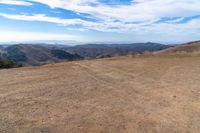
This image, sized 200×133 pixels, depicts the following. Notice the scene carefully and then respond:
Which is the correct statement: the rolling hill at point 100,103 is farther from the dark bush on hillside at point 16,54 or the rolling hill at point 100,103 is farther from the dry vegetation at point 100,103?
the dark bush on hillside at point 16,54

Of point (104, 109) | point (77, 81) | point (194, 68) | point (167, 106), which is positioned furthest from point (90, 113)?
point (194, 68)

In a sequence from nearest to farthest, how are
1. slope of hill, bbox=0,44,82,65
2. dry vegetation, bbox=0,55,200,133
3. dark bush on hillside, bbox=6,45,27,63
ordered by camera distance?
dry vegetation, bbox=0,55,200,133, dark bush on hillside, bbox=6,45,27,63, slope of hill, bbox=0,44,82,65

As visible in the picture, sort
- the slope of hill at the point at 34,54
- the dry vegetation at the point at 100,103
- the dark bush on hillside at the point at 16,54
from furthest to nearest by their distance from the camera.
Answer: the slope of hill at the point at 34,54
the dark bush on hillside at the point at 16,54
the dry vegetation at the point at 100,103

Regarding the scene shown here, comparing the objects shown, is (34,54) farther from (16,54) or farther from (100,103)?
(100,103)

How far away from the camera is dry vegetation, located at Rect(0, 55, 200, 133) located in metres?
6.09

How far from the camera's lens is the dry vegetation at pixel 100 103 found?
6.09 m

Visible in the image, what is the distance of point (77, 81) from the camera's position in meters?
11.4

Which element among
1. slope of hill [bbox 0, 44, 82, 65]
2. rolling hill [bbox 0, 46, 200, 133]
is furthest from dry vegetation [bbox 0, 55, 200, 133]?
slope of hill [bbox 0, 44, 82, 65]

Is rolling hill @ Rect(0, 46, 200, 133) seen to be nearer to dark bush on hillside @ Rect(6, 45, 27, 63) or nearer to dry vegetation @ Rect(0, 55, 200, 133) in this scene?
dry vegetation @ Rect(0, 55, 200, 133)

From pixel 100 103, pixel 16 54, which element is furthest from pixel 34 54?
pixel 100 103

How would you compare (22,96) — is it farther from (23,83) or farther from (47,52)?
(47,52)

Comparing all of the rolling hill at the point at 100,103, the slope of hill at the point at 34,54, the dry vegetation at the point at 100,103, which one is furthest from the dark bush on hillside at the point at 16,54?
the dry vegetation at the point at 100,103

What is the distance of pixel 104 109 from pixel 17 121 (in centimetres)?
230

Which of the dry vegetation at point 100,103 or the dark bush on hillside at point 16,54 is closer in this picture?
the dry vegetation at point 100,103
